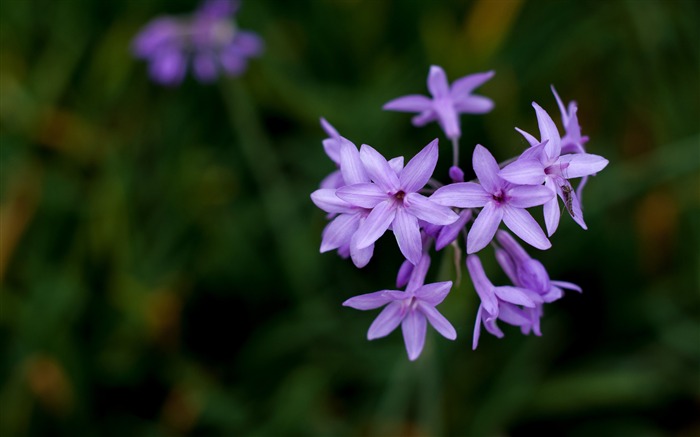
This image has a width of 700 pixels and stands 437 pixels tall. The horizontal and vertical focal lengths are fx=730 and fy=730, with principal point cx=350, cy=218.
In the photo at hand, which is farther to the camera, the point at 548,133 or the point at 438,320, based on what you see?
the point at 438,320

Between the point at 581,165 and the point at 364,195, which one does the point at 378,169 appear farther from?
the point at 581,165

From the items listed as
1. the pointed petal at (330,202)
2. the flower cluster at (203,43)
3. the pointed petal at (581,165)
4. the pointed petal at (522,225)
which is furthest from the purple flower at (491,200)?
the flower cluster at (203,43)

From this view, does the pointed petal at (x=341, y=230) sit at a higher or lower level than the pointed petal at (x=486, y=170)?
lower

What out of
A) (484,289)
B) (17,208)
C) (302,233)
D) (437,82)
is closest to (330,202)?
(484,289)

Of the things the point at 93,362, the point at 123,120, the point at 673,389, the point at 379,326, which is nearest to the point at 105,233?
the point at 93,362

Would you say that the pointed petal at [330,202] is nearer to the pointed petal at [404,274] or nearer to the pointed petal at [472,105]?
the pointed petal at [404,274]
